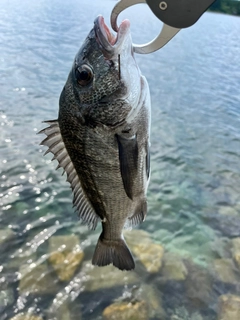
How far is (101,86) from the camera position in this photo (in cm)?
206

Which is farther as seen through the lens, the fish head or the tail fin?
the tail fin

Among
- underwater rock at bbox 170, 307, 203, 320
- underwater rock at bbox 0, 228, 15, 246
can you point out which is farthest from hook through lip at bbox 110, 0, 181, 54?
underwater rock at bbox 0, 228, 15, 246

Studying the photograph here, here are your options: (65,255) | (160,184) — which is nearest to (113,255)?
(65,255)

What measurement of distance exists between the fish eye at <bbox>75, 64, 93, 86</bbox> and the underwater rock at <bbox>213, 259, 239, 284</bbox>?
4.25 m

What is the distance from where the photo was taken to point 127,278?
5.20m

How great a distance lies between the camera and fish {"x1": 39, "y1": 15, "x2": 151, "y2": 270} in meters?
1.99

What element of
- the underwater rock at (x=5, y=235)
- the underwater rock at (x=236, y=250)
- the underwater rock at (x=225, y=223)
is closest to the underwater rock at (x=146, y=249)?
the underwater rock at (x=236, y=250)

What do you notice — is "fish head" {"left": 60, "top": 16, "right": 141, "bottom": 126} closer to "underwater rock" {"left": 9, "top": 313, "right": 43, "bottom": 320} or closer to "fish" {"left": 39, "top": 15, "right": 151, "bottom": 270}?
"fish" {"left": 39, "top": 15, "right": 151, "bottom": 270}

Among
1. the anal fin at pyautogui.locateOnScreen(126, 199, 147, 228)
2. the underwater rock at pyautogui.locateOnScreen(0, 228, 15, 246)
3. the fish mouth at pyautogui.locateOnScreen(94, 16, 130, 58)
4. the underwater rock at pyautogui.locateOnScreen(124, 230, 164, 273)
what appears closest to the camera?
the fish mouth at pyautogui.locateOnScreen(94, 16, 130, 58)

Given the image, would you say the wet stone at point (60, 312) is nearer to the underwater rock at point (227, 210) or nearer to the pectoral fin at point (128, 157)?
the pectoral fin at point (128, 157)

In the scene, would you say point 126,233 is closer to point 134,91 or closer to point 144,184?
point 144,184

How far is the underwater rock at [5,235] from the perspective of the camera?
566 centimetres

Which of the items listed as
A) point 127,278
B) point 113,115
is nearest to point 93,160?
point 113,115

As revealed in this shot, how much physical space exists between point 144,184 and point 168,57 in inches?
636
